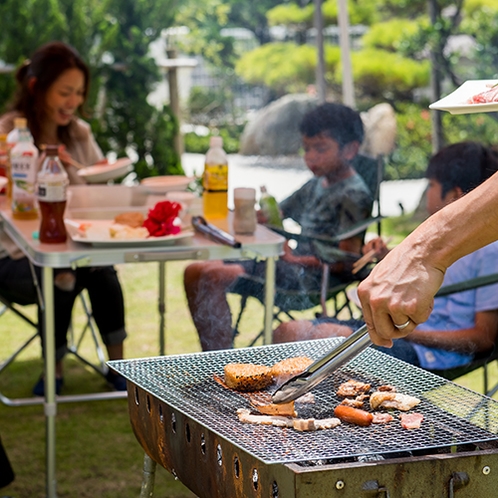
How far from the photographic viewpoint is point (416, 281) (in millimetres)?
1421

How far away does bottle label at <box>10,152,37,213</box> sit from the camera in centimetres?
328

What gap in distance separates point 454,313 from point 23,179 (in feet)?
5.46

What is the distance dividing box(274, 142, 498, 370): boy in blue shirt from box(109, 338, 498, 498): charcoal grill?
2.02 feet

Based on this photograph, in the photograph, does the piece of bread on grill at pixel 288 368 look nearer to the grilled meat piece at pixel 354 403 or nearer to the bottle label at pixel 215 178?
the grilled meat piece at pixel 354 403

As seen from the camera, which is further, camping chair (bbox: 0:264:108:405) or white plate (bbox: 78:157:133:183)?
white plate (bbox: 78:157:133:183)

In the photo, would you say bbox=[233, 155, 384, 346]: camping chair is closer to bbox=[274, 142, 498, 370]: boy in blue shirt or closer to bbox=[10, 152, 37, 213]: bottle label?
bbox=[274, 142, 498, 370]: boy in blue shirt

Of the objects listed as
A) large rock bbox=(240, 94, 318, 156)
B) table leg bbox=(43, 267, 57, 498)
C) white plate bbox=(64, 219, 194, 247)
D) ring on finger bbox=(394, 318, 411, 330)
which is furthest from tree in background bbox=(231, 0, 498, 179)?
ring on finger bbox=(394, 318, 411, 330)

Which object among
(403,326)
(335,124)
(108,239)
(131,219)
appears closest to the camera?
(403,326)

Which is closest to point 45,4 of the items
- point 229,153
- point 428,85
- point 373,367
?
point 229,153

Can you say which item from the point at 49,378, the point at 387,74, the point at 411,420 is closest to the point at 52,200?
the point at 49,378

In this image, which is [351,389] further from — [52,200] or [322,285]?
[322,285]

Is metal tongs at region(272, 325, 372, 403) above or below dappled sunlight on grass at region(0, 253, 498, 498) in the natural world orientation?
above

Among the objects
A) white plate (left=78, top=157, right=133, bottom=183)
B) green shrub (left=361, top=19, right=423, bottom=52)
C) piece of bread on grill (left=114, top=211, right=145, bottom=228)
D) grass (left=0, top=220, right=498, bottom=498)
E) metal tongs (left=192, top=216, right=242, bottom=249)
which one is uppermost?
green shrub (left=361, top=19, right=423, bottom=52)

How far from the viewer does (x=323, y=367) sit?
5.52 feet
